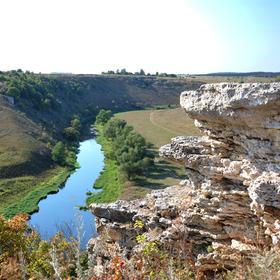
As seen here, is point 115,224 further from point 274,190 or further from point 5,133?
point 5,133

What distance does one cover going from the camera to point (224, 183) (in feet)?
47.9

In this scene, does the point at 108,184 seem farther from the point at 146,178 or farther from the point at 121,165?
the point at 146,178

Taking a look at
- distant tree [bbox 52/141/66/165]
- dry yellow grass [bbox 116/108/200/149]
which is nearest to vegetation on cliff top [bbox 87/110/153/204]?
distant tree [bbox 52/141/66/165]

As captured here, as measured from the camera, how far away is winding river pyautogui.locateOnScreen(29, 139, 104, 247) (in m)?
40.2

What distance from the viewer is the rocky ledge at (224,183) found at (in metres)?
12.4

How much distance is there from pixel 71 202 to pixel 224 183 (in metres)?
37.6

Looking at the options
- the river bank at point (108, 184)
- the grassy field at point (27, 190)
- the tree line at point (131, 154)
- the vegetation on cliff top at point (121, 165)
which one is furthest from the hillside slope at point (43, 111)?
the tree line at point (131, 154)

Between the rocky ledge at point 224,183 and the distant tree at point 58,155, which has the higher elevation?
the rocky ledge at point 224,183

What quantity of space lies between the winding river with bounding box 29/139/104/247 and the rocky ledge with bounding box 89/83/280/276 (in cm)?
1731

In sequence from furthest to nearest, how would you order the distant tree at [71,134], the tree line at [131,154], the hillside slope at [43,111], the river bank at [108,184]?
the distant tree at [71,134] → the hillside slope at [43,111] → the tree line at [131,154] → the river bank at [108,184]

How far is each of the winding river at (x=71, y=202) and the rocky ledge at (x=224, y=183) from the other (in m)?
17.3

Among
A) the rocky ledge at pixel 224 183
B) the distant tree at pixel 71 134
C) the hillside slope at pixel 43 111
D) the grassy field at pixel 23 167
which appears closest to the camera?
the rocky ledge at pixel 224 183

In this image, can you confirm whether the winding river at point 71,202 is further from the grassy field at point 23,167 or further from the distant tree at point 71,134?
the distant tree at point 71,134

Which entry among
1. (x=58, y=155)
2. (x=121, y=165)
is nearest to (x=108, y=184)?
(x=121, y=165)
